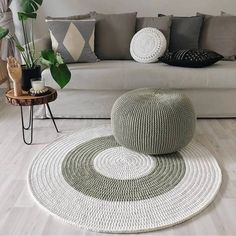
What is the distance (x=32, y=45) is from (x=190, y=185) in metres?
1.82

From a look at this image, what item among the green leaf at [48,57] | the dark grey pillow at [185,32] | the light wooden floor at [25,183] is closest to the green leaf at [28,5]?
the green leaf at [48,57]

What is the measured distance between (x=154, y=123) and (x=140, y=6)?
1.99m

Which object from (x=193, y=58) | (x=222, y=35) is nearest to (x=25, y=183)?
(x=193, y=58)

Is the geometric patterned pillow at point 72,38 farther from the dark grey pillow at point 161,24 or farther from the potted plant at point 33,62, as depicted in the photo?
the dark grey pillow at point 161,24

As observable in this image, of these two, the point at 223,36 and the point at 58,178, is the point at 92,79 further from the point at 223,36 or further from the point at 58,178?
the point at 223,36

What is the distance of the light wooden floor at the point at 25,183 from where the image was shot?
1551 mm

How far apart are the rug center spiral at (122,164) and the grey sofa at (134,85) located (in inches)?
26.4

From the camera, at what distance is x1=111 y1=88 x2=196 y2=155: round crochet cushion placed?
202 cm

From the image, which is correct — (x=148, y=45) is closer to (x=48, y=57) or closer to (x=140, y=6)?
(x=140, y=6)

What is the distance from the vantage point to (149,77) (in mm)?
2727

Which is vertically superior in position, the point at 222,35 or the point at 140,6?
the point at 140,6

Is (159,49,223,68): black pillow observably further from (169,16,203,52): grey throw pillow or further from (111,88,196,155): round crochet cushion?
(111,88,196,155): round crochet cushion

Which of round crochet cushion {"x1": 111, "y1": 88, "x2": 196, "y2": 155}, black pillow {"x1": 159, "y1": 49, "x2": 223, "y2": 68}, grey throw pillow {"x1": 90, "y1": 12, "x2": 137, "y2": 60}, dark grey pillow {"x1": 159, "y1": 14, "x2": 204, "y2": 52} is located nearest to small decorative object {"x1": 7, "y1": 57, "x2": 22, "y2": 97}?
round crochet cushion {"x1": 111, "y1": 88, "x2": 196, "y2": 155}

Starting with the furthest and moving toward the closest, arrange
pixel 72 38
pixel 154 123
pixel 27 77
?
pixel 72 38 < pixel 27 77 < pixel 154 123
